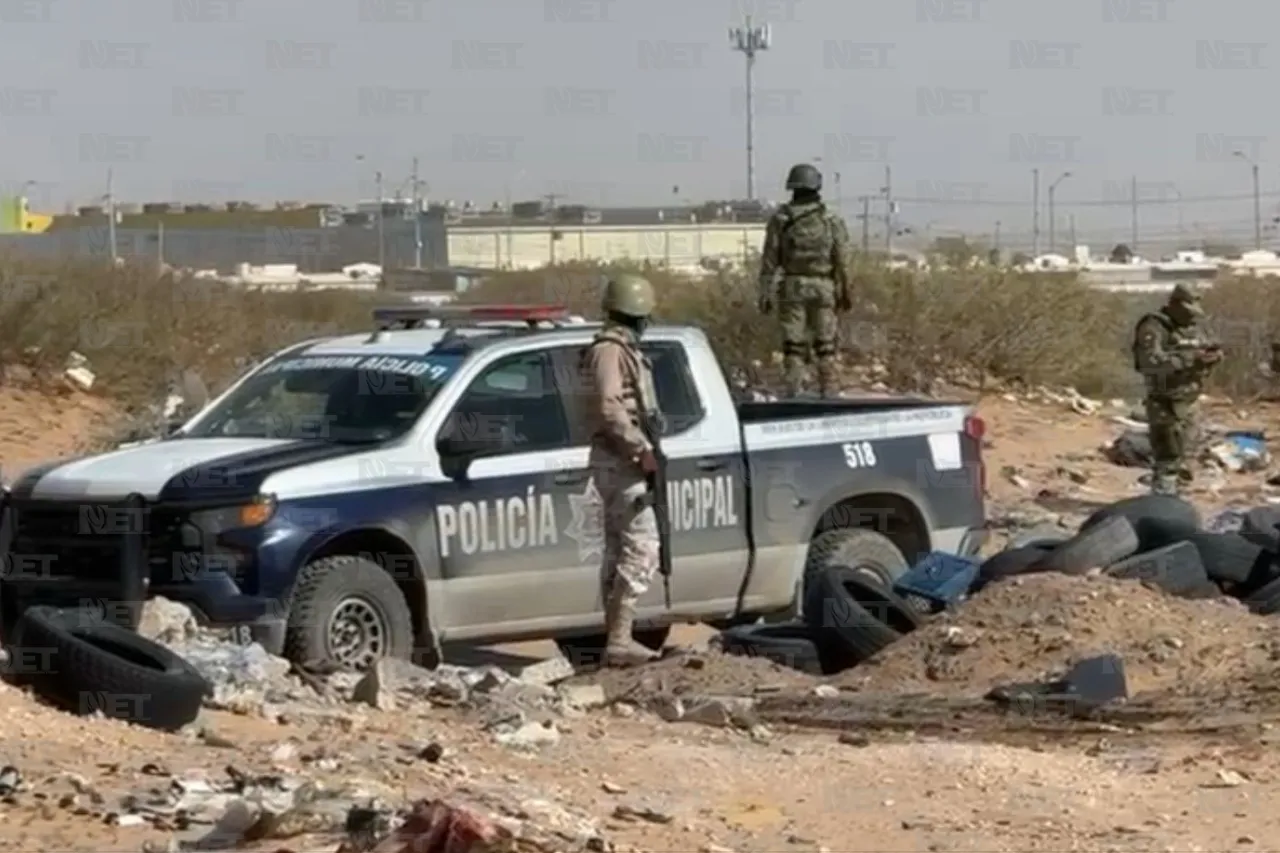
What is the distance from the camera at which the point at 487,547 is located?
11.2 meters

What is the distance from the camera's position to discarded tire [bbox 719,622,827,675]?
11.4 meters

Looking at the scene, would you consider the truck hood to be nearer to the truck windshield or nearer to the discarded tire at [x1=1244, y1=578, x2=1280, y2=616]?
the truck windshield

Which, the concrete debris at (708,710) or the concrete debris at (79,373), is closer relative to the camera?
the concrete debris at (708,710)

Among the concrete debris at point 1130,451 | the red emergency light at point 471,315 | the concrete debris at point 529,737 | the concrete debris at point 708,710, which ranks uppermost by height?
the red emergency light at point 471,315

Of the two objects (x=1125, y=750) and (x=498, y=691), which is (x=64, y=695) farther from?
(x=1125, y=750)

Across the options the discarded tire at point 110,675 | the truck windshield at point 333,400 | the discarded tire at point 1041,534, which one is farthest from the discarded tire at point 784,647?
the discarded tire at point 1041,534

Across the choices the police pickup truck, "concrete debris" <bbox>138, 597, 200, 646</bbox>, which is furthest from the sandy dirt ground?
"concrete debris" <bbox>138, 597, 200, 646</bbox>

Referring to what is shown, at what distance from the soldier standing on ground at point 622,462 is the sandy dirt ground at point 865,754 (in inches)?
14.8

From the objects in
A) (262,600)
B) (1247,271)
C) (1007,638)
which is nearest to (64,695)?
(262,600)

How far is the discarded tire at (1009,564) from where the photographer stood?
12.0 meters

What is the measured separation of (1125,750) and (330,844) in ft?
11.5

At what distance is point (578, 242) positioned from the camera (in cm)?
5934

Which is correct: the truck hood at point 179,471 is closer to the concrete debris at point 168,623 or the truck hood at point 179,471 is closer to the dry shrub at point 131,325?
the concrete debris at point 168,623

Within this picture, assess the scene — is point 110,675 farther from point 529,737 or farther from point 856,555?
point 856,555
